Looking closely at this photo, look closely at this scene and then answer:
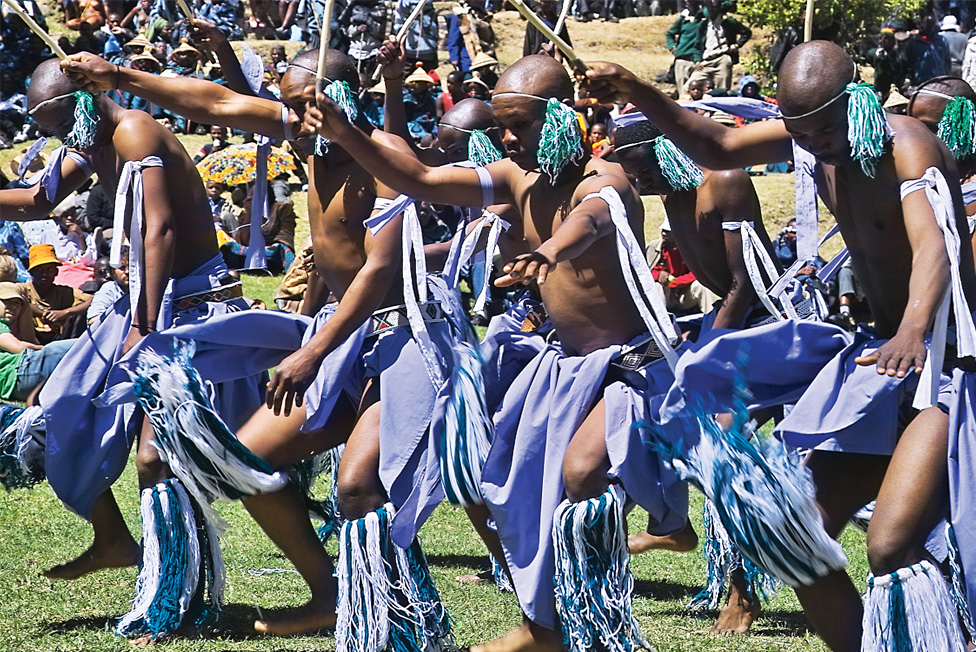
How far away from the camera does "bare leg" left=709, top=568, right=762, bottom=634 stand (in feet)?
15.9

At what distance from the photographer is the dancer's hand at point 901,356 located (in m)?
3.26

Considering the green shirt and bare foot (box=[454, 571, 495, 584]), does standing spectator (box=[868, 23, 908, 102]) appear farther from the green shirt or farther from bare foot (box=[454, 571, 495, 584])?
bare foot (box=[454, 571, 495, 584])

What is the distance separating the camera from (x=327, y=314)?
4.63 meters

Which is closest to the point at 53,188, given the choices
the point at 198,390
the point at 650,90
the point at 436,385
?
the point at 198,390

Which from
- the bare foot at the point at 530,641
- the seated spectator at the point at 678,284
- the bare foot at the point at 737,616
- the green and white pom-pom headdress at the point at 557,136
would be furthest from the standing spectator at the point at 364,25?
the bare foot at the point at 530,641

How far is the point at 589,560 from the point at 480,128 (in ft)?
10.1

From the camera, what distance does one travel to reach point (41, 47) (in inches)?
713

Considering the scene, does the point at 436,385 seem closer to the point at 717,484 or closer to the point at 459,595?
the point at 717,484

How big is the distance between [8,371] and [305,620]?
13.2 ft

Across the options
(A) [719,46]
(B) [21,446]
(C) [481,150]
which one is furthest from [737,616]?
(A) [719,46]

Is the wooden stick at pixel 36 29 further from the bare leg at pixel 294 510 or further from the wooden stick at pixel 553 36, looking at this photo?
the wooden stick at pixel 553 36

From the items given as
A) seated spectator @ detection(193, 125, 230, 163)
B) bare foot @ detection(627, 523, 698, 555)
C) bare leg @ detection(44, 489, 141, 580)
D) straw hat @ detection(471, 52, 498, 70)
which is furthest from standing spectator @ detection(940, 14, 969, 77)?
bare leg @ detection(44, 489, 141, 580)

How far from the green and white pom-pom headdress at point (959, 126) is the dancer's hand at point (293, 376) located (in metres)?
2.23

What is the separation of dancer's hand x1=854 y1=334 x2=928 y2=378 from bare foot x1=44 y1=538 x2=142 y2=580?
304 centimetres
